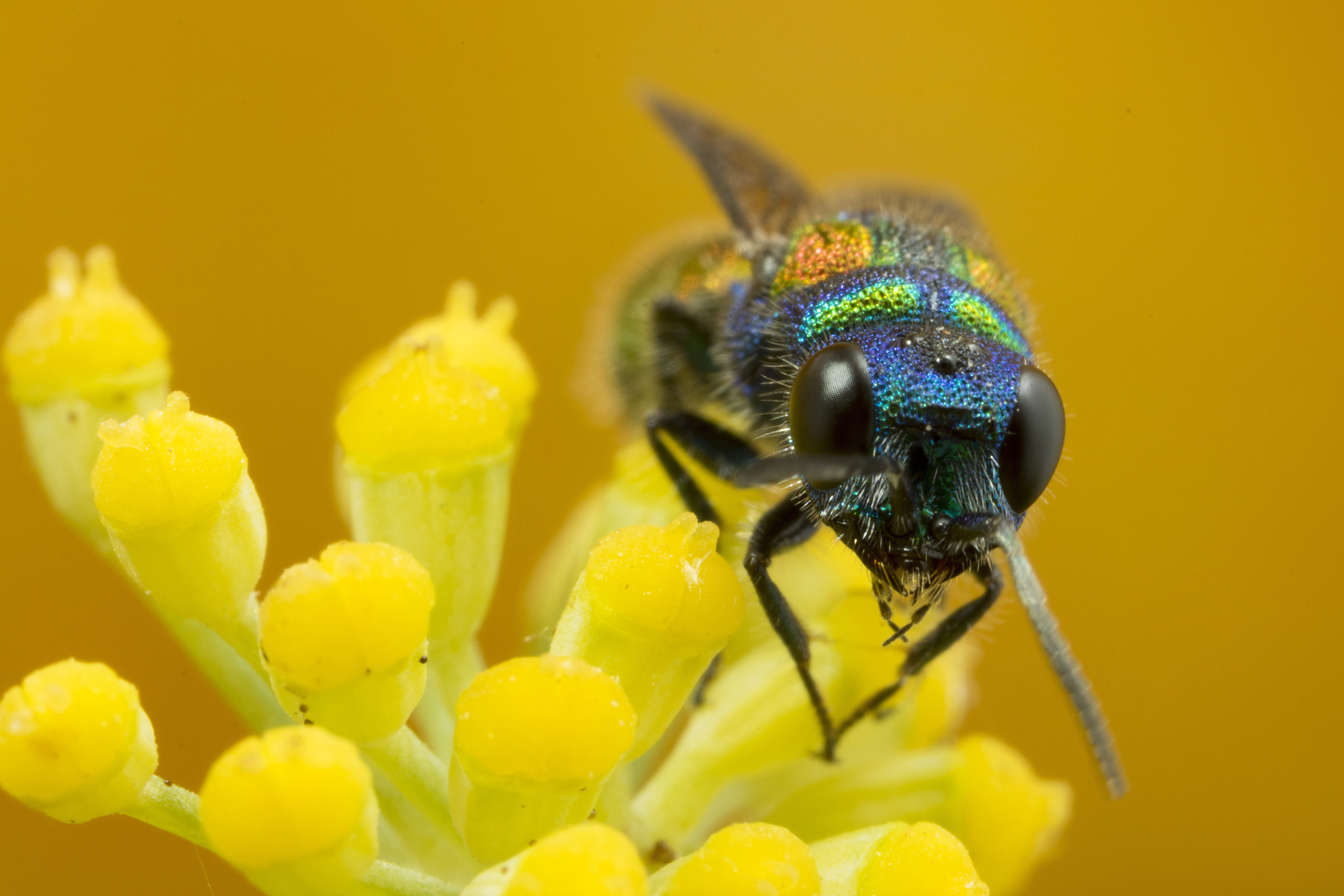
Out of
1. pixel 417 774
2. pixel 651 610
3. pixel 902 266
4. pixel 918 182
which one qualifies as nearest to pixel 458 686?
pixel 417 774

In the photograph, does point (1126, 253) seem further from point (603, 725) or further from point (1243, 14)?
point (603, 725)

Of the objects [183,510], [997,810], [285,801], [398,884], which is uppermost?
[183,510]

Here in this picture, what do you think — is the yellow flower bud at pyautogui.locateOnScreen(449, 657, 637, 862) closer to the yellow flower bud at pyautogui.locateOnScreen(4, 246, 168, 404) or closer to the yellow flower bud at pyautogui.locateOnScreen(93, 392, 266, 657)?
the yellow flower bud at pyautogui.locateOnScreen(93, 392, 266, 657)

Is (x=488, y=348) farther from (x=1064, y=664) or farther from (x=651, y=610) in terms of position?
(x=1064, y=664)

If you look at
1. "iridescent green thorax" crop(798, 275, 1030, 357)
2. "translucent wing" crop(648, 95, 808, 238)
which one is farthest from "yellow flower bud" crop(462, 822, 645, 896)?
"translucent wing" crop(648, 95, 808, 238)

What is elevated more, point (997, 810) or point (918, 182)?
point (918, 182)

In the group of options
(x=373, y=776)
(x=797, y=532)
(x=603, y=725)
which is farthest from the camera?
(x=797, y=532)

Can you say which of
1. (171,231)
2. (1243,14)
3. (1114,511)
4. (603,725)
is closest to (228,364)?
(171,231)
